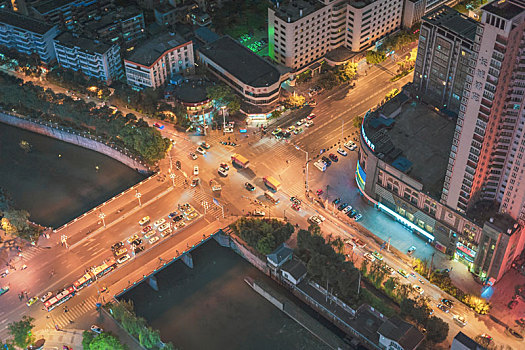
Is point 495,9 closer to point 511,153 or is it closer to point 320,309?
point 511,153

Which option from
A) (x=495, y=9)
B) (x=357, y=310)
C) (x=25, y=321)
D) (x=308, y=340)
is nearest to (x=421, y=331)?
(x=357, y=310)

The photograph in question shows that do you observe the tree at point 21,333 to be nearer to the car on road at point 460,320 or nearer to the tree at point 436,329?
the tree at point 436,329

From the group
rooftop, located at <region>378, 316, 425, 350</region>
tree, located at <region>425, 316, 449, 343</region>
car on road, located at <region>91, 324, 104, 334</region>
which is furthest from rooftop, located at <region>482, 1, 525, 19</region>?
car on road, located at <region>91, 324, 104, 334</region>

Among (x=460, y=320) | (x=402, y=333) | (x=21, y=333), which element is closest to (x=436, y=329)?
(x=402, y=333)

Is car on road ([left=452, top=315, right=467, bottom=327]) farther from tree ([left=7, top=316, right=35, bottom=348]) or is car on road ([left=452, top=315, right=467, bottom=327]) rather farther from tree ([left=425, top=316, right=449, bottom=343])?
tree ([left=7, top=316, right=35, bottom=348])

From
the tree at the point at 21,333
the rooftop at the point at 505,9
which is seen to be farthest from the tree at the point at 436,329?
the tree at the point at 21,333

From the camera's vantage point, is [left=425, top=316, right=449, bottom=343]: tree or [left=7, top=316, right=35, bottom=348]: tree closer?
[left=425, top=316, right=449, bottom=343]: tree
